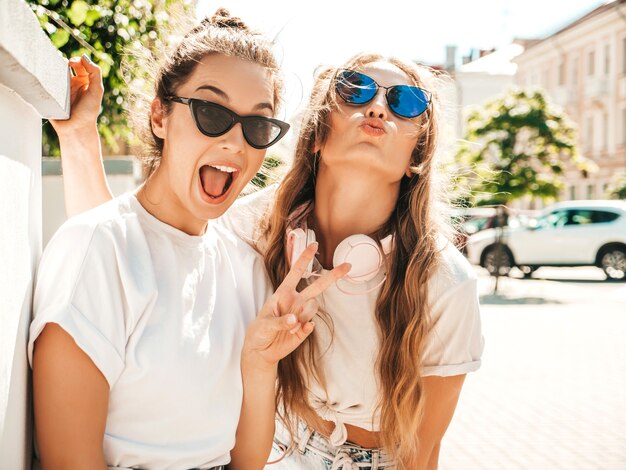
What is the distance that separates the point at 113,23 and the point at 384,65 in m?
2.17

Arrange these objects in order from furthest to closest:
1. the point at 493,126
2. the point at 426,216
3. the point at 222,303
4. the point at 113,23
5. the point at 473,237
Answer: the point at 473,237
the point at 493,126
the point at 113,23
the point at 426,216
the point at 222,303

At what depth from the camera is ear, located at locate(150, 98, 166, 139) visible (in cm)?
209

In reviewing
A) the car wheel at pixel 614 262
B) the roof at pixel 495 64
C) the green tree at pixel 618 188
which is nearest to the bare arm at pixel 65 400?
the car wheel at pixel 614 262

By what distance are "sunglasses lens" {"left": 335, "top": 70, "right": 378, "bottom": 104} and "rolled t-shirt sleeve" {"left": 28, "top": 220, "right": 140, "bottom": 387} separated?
1170 mm

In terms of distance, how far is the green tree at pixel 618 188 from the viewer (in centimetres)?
3075

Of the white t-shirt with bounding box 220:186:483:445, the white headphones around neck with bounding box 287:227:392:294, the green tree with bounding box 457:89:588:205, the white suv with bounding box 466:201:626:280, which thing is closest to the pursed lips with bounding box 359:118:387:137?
the white headphones around neck with bounding box 287:227:392:294

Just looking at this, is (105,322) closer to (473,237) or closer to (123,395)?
(123,395)

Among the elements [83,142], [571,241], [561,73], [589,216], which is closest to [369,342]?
[83,142]

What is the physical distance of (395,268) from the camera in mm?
2615

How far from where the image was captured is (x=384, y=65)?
8.73 feet

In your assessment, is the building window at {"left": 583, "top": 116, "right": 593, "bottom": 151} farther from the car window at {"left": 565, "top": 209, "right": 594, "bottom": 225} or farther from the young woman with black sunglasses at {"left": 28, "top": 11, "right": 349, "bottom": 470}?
the young woman with black sunglasses at {"left": 28, "top": 11, "right": 349, "bottom": 470}

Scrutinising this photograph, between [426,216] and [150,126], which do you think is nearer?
[150,126]

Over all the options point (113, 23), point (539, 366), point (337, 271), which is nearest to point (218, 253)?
point (337, 271)

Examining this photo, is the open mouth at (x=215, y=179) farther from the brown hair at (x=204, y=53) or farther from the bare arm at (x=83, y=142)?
the bare arm at (x=83, y=142)
